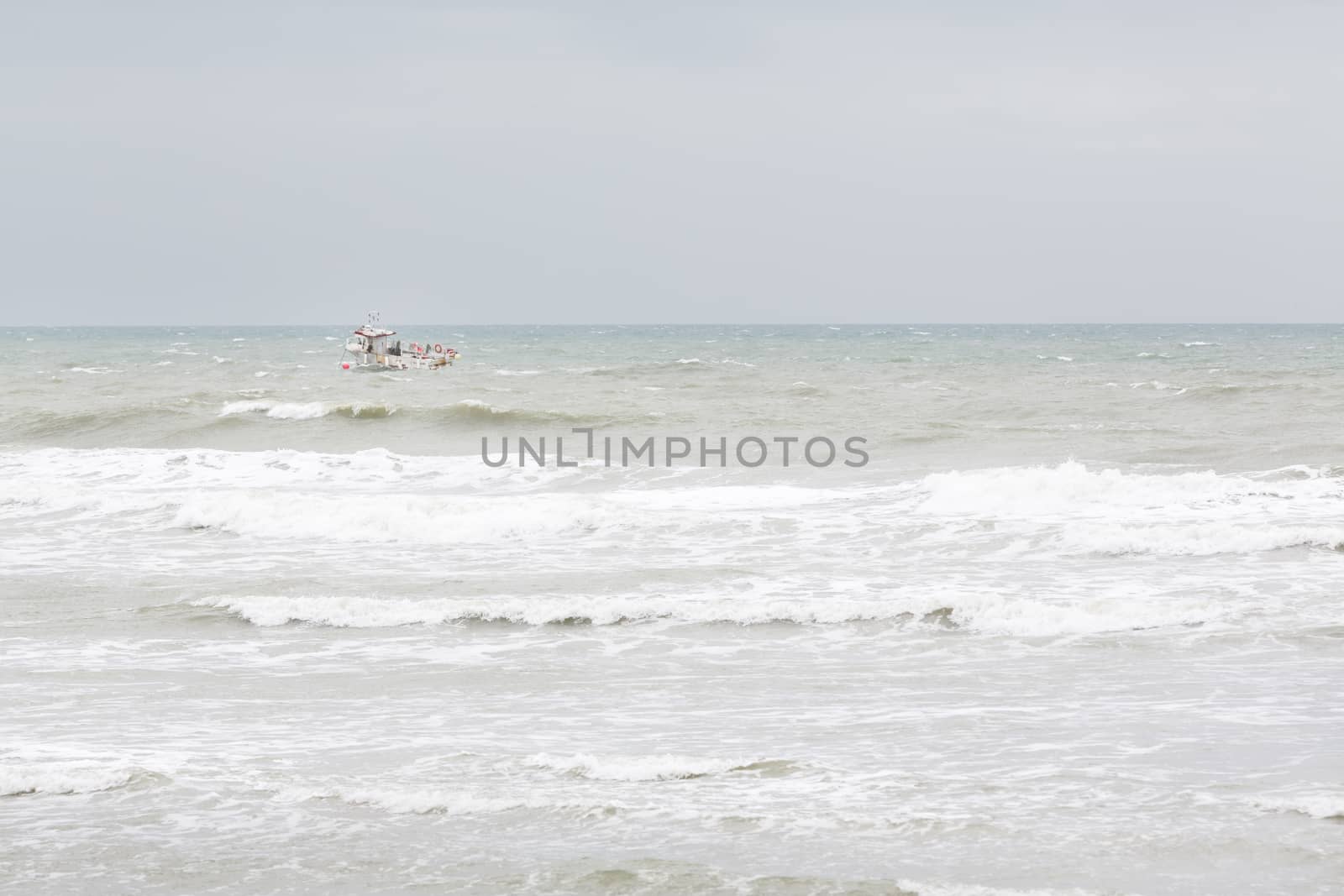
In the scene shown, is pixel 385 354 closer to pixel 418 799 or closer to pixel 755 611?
pixel 755 611

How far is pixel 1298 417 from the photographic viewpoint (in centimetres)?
2736

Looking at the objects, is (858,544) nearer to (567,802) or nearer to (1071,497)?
(1071,497)

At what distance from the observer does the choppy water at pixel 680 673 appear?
A: 5.60m

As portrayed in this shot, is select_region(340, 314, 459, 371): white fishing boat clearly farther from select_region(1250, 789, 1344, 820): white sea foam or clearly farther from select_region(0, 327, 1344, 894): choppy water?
select_region(1250, 789, 1344, 820): white sea foam

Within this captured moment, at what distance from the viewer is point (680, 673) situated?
29.7 ft

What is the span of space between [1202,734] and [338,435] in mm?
23118

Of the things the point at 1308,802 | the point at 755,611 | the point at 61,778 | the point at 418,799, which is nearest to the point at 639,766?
the point at 418,799

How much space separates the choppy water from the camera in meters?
5.60

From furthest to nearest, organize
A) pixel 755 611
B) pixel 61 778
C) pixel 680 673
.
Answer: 1. pixel 755 611
2. pixel 680 673
3. pixel 61 778

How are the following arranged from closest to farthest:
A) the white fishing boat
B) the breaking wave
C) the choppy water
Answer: the choppy water → the breaking wave → the white fishing boat

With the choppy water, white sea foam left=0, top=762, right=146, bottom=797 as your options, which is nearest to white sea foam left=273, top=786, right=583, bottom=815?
the choppy water

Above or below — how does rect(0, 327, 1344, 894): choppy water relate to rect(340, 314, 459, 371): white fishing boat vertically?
below

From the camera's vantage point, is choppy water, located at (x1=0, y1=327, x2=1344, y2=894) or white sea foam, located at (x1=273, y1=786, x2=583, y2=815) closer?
choppy water, located at (x1=0, y1=327, x2=1344, y2=894)

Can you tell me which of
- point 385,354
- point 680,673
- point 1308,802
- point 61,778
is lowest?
point 680,673
